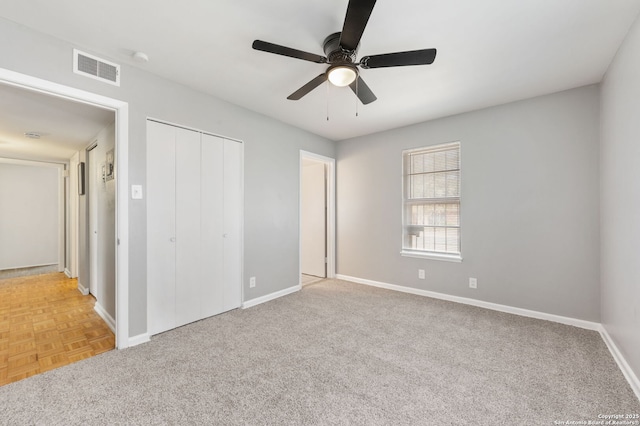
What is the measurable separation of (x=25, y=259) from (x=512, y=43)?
8772 mm

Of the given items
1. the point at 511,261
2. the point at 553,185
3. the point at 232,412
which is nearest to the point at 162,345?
the point at 232,412

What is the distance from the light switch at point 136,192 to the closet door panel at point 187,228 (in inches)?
13.9

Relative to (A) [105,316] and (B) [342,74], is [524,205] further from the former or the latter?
(A) [105,316]

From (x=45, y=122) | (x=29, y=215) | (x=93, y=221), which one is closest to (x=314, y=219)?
(x=93, y=221)

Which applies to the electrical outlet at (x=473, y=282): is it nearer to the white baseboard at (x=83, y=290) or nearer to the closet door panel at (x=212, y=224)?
the closet door panel at (x=212, y=224)

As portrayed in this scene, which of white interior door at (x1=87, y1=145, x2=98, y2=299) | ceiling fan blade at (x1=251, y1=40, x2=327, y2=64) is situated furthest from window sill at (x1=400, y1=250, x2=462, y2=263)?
white interior door at (x1=87, y1=145, x2=98, y2=299)

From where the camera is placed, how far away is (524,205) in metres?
3.18

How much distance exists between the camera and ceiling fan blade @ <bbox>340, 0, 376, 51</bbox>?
137 centimetres

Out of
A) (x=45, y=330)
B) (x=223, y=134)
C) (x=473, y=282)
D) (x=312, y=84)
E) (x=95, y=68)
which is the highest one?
(x=95, y=68)

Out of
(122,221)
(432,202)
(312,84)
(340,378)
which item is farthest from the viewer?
(432,202)

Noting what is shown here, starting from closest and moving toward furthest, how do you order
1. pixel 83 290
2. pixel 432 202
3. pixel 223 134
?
pixel 223 134, pixel 432 202, pixel 83 290

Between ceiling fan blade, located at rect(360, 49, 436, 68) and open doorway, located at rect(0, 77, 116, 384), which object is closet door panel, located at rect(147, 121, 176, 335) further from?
ceiling fan blade, located at rect(360, 49, 436, 68)

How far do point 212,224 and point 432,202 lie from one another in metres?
2.95

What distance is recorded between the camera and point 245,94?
3055 millimetres
